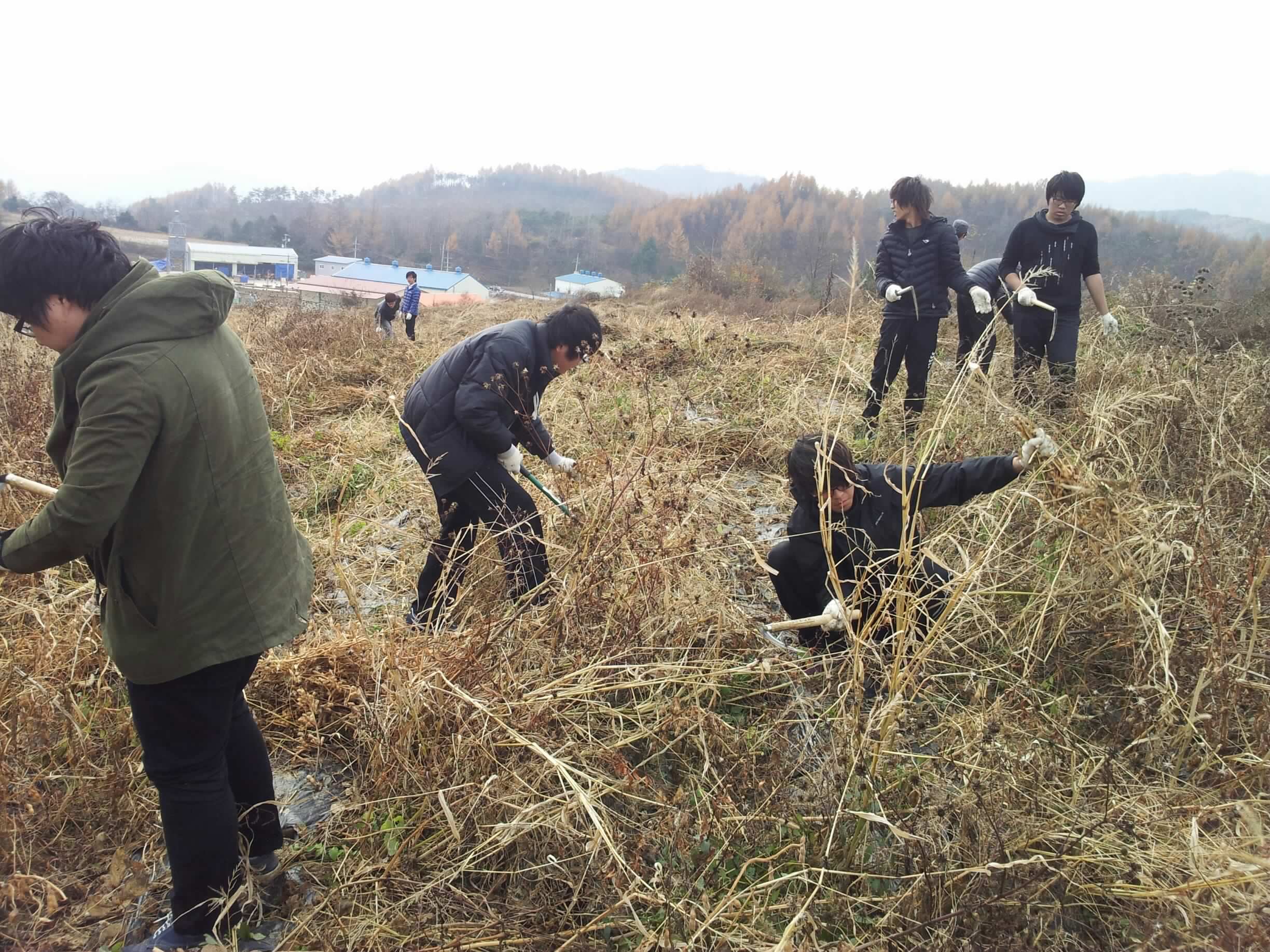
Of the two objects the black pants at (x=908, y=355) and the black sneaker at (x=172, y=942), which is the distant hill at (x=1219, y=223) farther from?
the black sneaker at (x=172, y=942)

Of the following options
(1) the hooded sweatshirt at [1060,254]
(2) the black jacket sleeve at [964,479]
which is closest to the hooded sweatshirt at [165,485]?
(2) the black jacket sleeve at [964,479]

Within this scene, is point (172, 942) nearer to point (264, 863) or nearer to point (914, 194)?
point (264, 863)

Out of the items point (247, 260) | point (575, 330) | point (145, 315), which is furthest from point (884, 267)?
point (247, 260)

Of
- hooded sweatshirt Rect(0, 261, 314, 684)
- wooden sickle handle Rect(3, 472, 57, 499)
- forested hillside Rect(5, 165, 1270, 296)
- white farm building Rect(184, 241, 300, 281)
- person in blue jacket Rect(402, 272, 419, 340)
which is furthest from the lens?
white farm building Rect(184, 241, 300, 281)

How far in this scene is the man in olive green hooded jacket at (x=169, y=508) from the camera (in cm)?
133

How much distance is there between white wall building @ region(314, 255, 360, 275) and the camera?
53000mm

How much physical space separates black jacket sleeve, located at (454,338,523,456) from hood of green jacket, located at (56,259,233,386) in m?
1.26

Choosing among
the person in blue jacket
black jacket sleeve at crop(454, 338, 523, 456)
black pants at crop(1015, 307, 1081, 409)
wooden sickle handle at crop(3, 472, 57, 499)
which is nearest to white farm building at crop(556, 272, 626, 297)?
the person in blue jacket

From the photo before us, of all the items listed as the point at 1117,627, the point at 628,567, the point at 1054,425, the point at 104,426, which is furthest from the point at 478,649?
the point at 1054,425

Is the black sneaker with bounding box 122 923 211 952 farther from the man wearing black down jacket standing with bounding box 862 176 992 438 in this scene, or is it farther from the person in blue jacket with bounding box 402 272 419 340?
the person in blue jacket with bounding box 402 272 419 340

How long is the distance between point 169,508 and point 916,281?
393cm

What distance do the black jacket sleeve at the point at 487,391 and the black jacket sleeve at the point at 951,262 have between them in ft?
8.87

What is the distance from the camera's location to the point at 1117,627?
243 centimetres

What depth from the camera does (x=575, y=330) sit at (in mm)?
2744
